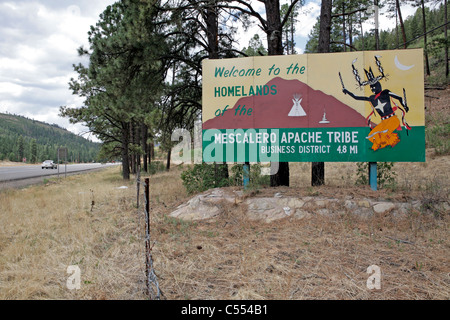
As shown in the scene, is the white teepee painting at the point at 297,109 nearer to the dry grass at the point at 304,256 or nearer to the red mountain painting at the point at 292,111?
the red mountain painting at the point at 292,111

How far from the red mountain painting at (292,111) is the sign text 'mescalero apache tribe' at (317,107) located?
0.03 metres

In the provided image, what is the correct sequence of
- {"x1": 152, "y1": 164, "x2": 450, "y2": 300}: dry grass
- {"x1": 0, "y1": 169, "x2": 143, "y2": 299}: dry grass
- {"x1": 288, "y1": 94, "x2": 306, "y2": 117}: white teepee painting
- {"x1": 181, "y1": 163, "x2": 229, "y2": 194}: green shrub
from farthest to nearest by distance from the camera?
{"x1": 181, "y1": 163, "x2": 229, "y2": 194}: green shrub → {"x1": 288, "y1": 94, "x2": 306, "y2": 117}: white teepee painting → {"x1": 0, "y1": 169, "x2": 143, "y2": 299}: dry grass → {"x1": 152, "y1": 164, "x2": 450, "y2": 300}: dry grass

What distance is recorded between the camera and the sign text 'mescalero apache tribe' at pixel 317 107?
22.6 ft

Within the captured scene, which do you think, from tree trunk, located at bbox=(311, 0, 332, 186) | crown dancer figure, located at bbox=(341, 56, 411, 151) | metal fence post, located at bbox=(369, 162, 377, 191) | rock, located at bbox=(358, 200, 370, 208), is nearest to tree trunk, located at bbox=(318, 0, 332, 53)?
tree trunk, located at bbox=(311, 0, 332, 186)

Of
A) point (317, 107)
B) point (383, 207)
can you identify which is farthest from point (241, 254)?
point (317, 107)

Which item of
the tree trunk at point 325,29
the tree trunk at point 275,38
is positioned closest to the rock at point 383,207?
the tree trunk at point 275,38

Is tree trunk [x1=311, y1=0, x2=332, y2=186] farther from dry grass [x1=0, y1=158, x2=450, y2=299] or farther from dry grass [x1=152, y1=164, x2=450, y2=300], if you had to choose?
dry grass [x1=152, y1=164, x2=450, y2=300]

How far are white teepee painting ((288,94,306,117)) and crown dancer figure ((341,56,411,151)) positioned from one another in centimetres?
150

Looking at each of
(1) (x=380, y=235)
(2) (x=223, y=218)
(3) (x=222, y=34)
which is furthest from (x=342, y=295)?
(3) (x=222, y=34)

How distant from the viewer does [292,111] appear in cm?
719

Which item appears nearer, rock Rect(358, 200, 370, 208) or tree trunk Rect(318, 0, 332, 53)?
rock Rect(358, 200, 370, 208)

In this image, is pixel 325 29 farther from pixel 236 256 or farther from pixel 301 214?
pixel 236 256

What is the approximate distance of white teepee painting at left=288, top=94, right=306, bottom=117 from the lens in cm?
714

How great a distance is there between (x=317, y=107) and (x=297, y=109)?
1.71 ft
